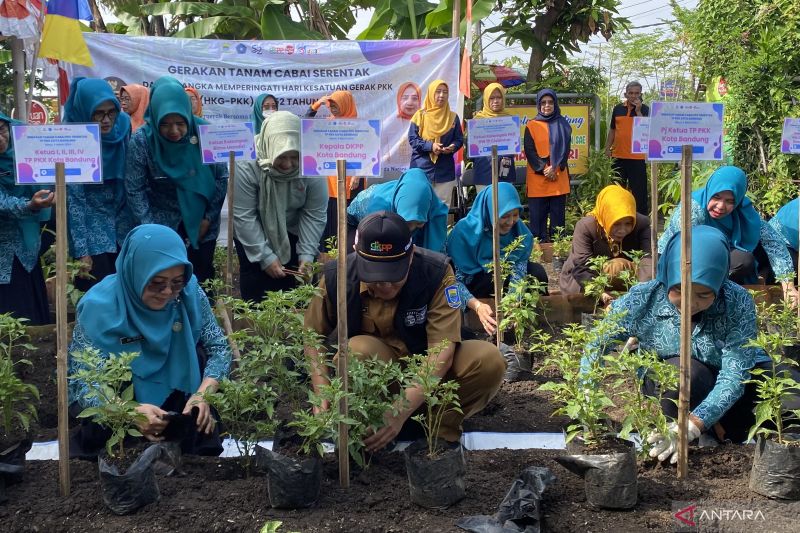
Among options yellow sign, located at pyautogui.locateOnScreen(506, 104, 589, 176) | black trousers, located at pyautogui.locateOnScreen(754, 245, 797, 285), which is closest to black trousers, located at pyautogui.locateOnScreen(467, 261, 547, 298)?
black trousers, located at pyautogui.locateOnScreen(754, 245, 797, 285)

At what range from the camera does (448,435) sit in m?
3.63

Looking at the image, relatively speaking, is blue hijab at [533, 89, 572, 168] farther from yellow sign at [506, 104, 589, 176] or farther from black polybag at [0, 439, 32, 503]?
black polybag at [0, 439, 32, 503]

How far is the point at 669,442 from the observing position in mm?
3277

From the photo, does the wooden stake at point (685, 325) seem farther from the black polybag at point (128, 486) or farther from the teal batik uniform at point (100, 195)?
the teal batik uniform at point (100, 195)

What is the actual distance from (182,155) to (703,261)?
2.95 meters

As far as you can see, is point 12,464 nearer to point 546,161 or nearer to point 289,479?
point 289,479

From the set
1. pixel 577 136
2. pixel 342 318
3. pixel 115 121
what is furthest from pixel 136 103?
pixel 577 136

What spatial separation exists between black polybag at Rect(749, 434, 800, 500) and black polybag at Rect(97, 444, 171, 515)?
2.15 metres


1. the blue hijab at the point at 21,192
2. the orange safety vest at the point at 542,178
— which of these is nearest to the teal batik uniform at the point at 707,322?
the blue hijab at the point at 21,192

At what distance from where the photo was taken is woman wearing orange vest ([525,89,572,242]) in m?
8.64

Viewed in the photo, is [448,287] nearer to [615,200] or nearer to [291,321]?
[291,321]

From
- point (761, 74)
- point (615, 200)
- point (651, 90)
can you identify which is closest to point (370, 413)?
point (615, 200)

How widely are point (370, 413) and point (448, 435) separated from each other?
529mm

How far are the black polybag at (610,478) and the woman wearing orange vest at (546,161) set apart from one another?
5805mm
